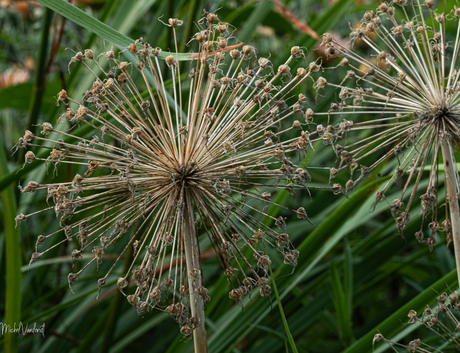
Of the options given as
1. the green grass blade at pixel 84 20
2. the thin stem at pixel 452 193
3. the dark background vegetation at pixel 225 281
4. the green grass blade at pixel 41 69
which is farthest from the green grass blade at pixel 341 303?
the green grass blade at pixel 41 69

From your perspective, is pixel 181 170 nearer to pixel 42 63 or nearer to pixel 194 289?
pixel 194 289

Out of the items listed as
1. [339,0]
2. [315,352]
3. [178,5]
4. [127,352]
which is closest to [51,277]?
[127,352]

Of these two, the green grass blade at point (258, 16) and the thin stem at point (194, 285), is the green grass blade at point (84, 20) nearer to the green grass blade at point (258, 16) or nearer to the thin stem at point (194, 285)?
the thin stem at point (194, 285)

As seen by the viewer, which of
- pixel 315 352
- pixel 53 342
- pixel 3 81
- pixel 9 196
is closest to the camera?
pixel 9 196

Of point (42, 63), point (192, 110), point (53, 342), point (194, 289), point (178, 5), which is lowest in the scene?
point (53, 342)

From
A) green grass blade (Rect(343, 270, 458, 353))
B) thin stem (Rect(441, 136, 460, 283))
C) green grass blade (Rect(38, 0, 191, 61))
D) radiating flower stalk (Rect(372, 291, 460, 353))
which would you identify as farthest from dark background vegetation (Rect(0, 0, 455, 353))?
green grass blade (Rect(38, 0, 191, 61))

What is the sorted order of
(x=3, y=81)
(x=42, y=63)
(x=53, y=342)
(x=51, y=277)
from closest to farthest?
(x=42, y=63) → (x=53, y=342) → (x=51, y=277) → (x=3, y=81)

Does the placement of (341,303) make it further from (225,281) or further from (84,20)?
A: (84,20)

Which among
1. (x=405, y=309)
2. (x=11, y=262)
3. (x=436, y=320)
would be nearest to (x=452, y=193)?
(x=436, y=320)

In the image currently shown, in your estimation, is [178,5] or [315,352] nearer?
[178,5]
